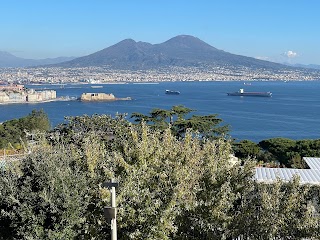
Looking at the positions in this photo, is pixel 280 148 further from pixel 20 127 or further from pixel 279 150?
pixel 20 127

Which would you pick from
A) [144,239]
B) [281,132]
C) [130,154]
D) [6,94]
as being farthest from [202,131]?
[6,94]

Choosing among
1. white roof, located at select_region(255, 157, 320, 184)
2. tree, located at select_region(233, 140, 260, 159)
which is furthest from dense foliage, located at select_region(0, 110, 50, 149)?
white roof, located at select_region(255, 157, 320, 184)

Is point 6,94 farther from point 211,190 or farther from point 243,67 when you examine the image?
point 243,67

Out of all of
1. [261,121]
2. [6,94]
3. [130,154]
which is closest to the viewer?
[130,154]

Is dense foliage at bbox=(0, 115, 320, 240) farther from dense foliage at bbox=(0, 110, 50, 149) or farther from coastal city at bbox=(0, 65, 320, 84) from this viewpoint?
coastal city at bbox=(0, 65, 320, 84)

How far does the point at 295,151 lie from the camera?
50.1 feet

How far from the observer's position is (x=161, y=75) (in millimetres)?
152375

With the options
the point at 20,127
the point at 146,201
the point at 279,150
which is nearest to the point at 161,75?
the point at 20,127

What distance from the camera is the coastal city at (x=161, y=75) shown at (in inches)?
5413

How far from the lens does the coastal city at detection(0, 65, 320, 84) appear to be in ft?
451

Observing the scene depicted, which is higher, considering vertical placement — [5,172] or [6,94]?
[5,172]

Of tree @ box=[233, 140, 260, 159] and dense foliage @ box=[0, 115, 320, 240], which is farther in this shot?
A: tree @ box=[233, 140, 260, 159]

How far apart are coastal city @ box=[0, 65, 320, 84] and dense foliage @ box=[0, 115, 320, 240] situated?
125768 mm

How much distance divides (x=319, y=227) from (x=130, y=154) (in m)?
2.16
